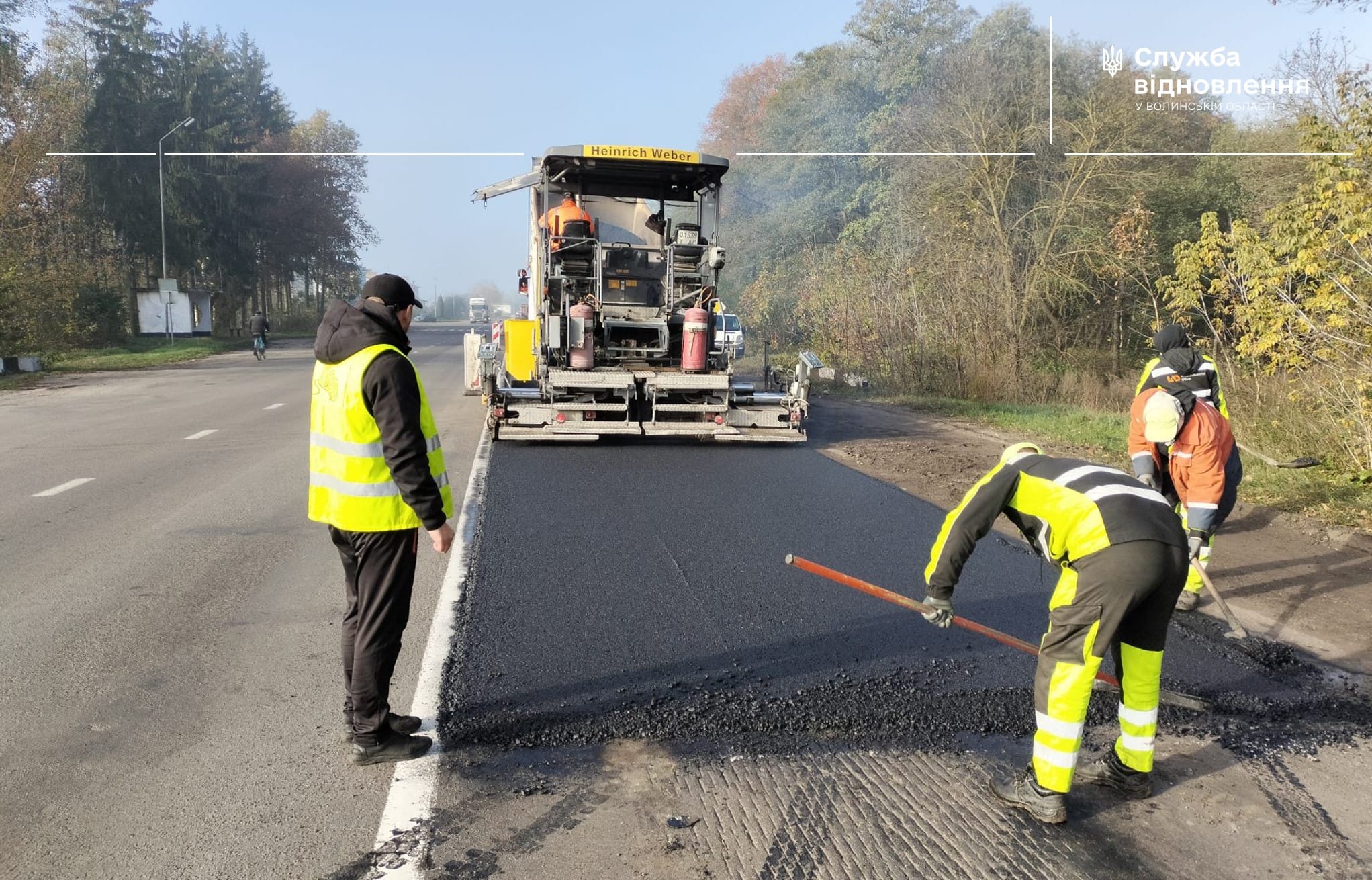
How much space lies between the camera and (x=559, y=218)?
37.7 feet

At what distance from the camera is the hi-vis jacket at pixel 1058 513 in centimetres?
311

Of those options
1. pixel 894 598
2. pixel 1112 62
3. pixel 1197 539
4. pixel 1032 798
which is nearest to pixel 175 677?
pixel 894 598

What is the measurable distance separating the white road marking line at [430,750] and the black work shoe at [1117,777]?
2.31 meters

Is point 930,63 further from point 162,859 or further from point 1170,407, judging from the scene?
point 162,859

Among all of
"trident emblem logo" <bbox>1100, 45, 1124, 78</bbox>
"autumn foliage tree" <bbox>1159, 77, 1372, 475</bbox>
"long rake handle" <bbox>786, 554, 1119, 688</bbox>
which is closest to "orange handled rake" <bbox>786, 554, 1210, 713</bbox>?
"long rake handle" <bbox>786, 554, 1119, 688</bbox>

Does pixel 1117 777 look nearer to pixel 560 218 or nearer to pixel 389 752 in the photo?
pixel 389 752

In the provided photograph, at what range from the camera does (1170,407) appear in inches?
207

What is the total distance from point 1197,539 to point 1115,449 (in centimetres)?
610

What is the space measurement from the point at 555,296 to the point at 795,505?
5053 mm

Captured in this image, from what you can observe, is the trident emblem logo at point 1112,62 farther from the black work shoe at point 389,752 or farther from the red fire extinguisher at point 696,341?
the black work shoe at point 389,752

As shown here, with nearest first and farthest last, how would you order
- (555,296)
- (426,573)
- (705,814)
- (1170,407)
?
(705,814) → (1170,407) → (426,573) → (555,296)

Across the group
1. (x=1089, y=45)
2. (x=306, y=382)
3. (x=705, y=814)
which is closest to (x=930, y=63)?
(x=1089, y=45)

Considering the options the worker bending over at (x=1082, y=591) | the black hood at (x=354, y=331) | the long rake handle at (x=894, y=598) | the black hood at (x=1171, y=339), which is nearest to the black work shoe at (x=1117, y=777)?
the worker bending over at (x=1082, y=591)

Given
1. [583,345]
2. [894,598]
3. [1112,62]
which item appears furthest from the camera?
[1112,62]
